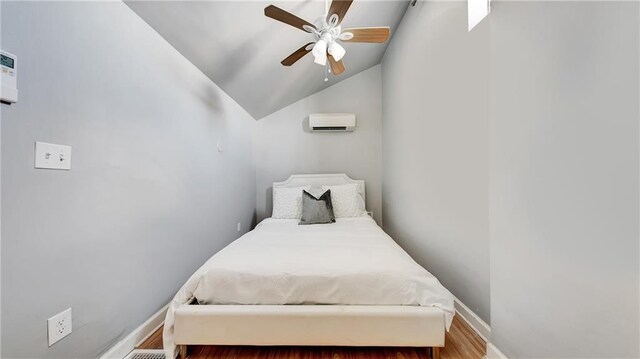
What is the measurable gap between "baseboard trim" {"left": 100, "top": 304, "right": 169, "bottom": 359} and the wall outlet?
283 mm

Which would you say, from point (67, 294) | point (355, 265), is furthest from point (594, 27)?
point (67, 294)

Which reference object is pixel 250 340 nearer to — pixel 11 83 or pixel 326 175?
pixel 11 83

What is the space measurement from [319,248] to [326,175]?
185cm

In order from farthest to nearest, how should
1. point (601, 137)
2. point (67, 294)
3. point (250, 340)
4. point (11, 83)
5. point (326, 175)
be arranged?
point (326, 175) → point (250, 340) → point (67, 294) → point (11, 83) → point (601, 137)

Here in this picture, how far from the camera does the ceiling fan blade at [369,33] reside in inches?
65.3

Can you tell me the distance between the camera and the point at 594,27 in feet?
2.42

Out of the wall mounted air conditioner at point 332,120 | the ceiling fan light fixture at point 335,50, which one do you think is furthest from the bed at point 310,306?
the wall mounted air conditioner at point 332,120

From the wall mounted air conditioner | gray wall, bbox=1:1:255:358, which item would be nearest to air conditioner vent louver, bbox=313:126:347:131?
the wall mounted air conditioner

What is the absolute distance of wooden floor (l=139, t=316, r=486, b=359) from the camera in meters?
1.26

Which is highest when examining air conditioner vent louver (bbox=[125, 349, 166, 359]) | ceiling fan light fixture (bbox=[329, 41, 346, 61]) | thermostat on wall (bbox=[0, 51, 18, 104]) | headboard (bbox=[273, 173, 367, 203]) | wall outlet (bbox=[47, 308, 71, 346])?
ceiling fan light fixture (bbox=[329, 41, 346, 61])

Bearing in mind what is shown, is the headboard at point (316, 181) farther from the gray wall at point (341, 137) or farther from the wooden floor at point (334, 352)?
the wooden floor at point (334, 352)

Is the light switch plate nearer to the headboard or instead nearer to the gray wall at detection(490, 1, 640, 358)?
the gray wall at detection(490, 1, 640, 358)

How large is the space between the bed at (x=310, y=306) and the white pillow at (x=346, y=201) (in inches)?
58.8

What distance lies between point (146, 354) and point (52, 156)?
1101 millimetres
